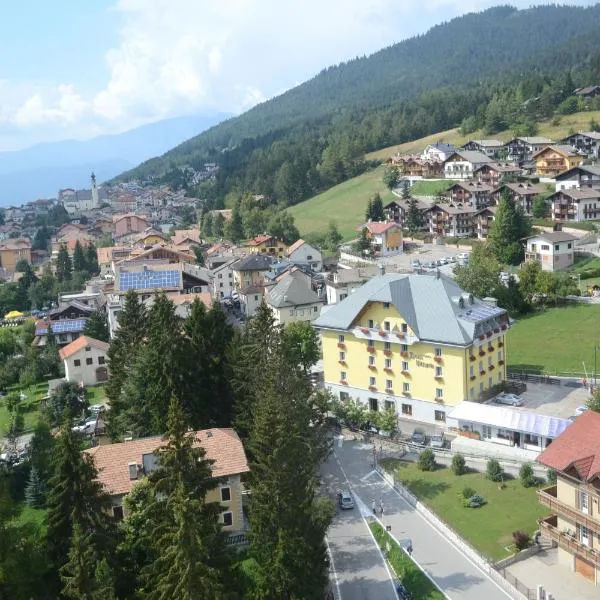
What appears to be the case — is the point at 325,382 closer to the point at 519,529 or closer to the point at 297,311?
the point at 297,311

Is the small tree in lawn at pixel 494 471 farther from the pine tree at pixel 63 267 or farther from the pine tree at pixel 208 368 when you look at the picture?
the pine tree at pixel 63 267

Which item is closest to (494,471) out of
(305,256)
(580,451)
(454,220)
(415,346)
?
(580,451)

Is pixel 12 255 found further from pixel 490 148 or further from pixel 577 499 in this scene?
pixel 577 499

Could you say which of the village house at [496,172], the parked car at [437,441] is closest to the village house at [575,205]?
the village house at [496,172]

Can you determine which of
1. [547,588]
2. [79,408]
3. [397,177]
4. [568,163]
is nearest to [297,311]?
[79,408]

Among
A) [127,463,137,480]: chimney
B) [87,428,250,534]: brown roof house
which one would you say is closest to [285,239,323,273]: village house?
[87,428,250,534]: brown roof house

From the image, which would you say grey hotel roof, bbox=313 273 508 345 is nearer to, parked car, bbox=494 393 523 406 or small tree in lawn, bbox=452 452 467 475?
parked car, bbox=494 393 523 406
